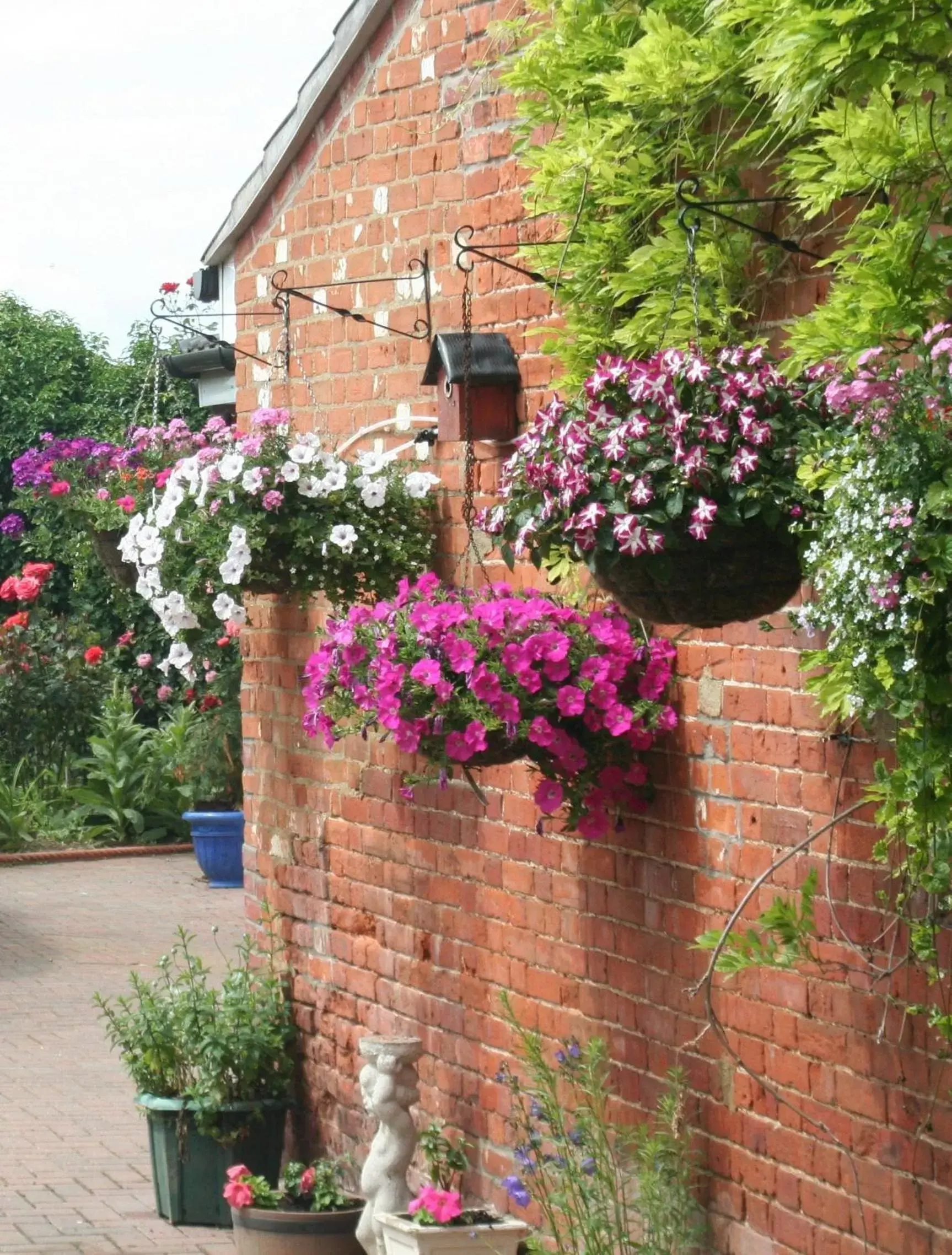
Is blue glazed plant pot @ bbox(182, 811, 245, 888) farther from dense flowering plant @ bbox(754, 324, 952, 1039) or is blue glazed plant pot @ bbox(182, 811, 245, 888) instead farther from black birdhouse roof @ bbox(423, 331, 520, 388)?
dense flowering plant @ bbox(754, 324, 952, 1039)

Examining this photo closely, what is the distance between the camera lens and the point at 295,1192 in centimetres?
556

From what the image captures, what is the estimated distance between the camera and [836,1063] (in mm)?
3600

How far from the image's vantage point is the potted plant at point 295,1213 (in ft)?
17.6

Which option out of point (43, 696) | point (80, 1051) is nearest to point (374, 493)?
point (80, 1051)

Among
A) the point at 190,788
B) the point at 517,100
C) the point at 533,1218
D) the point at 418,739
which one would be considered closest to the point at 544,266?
the point at 517,100

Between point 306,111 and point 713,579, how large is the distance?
3.17 meters

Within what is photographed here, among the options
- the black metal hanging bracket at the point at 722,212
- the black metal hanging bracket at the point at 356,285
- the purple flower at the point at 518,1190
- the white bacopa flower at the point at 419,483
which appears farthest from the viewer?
the black metal hanging bracket at the point at 356,285

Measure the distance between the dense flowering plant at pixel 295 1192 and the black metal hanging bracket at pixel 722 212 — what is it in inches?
125

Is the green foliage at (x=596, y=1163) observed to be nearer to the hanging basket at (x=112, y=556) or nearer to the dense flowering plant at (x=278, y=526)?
the dense flowering plant at (x=278, y=526)

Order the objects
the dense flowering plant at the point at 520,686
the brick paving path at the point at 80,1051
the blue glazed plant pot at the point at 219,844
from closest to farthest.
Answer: the dense flowering plant at the point at 520,686, the brick paving path at the point at 80,1051, the blue glazed plant pot at the point at 219,844

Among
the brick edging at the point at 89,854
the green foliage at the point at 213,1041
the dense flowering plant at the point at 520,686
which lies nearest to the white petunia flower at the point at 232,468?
the dense flowering plant at the point at 520,686

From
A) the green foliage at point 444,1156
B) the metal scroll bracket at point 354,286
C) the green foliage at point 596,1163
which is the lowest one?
the green foliage at point 444,1156

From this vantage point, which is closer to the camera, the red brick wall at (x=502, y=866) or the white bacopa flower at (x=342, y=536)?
the red brick wall at (x=502, y=866)

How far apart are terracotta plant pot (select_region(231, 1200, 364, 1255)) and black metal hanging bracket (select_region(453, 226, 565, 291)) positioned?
272 cm
